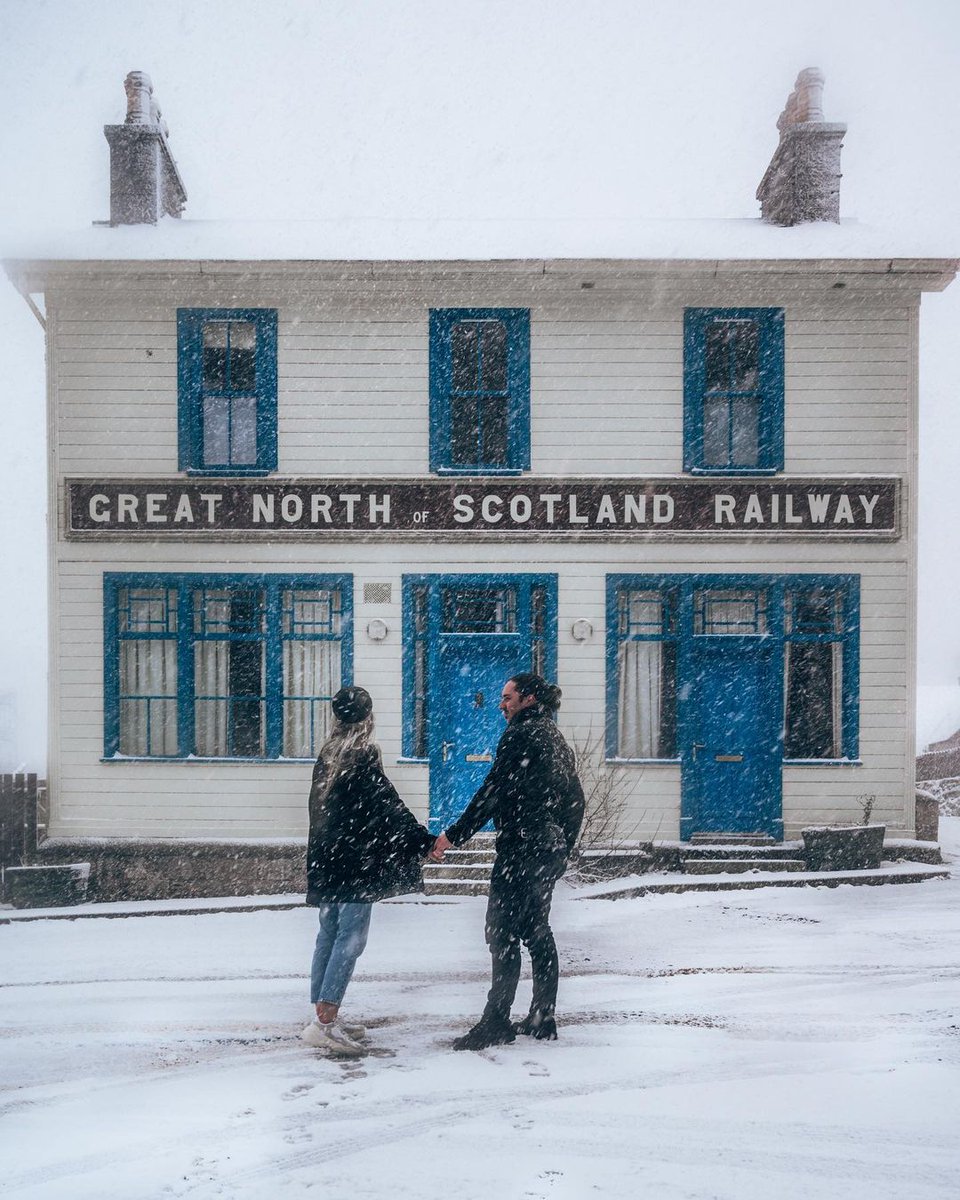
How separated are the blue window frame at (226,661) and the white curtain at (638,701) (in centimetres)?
308

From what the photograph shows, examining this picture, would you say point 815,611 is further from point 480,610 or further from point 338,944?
point 338,944

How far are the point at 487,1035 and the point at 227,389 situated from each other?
8354 mm

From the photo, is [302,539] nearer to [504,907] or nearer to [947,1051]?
[504,907]

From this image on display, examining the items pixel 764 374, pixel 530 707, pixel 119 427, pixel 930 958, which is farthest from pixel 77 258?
pixel 930 958

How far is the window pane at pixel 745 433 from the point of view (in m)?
12.5

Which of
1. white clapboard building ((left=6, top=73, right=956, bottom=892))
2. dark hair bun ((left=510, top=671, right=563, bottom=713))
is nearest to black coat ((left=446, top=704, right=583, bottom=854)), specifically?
dark hair bun ((left=510, top=671, right=563, bottom=713))

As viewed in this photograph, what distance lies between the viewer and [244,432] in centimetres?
1241

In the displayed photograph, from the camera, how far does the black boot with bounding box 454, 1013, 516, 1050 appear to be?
612 centimetres

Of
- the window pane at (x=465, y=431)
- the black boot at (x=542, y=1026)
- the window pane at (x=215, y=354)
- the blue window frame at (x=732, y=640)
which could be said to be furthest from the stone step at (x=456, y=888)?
the window pane at (x=215, y=354)

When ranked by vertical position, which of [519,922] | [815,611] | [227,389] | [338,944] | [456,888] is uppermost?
[227,389]

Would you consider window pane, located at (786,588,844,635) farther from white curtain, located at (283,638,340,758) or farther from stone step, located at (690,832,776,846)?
white curtain, located at (283,638,340,758)

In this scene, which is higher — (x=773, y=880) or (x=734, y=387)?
(x=734, y=387)

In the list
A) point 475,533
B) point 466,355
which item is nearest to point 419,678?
point 475,533

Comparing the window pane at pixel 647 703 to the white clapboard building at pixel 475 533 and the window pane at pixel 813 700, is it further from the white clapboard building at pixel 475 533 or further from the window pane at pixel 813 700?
the window pane at pixel 813 700
